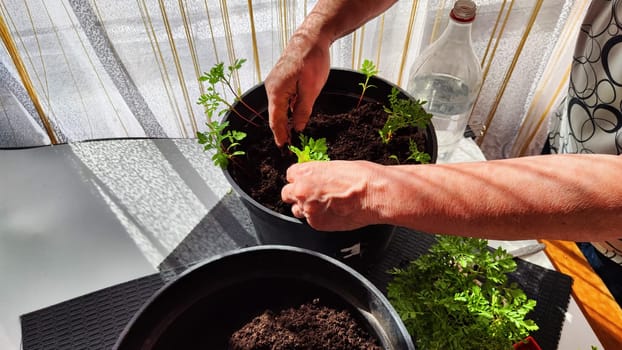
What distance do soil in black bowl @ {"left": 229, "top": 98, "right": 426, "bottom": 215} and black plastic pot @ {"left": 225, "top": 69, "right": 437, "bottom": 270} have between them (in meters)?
0.02

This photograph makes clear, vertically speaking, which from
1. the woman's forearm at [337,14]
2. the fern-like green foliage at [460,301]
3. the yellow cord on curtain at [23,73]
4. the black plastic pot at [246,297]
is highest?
the yellow cord on curtain at [23,73]

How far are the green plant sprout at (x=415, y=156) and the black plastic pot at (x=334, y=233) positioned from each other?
0.05 ft

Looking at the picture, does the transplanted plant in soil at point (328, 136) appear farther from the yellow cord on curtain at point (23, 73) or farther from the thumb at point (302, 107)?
the yellow cord on curtain at point (23, 73)

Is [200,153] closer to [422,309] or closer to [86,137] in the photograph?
[86,137]

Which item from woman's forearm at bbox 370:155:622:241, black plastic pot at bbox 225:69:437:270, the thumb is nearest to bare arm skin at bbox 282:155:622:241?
woman's forearm at bbox 370:155:622:241

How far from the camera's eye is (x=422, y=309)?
70 centimetres

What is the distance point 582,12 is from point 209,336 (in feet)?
3.51

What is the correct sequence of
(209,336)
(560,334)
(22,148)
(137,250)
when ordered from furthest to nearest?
1. (22,148)
2. (137,250)
3. (560,334)
4. (209,336)

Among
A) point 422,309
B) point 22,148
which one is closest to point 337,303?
point 422,309

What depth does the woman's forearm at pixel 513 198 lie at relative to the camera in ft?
1.72

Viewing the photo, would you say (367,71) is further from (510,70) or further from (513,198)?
(510,70)

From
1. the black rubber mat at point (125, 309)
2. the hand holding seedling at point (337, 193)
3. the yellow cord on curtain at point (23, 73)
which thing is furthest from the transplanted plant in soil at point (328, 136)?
the yellow cord on curtain at point (23, 73)

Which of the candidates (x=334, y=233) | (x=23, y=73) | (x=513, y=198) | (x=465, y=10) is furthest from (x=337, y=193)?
(x=23, y=73)

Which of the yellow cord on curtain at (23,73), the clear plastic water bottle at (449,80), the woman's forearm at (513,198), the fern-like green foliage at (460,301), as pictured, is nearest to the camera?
the woman's forearm at (513,198)
